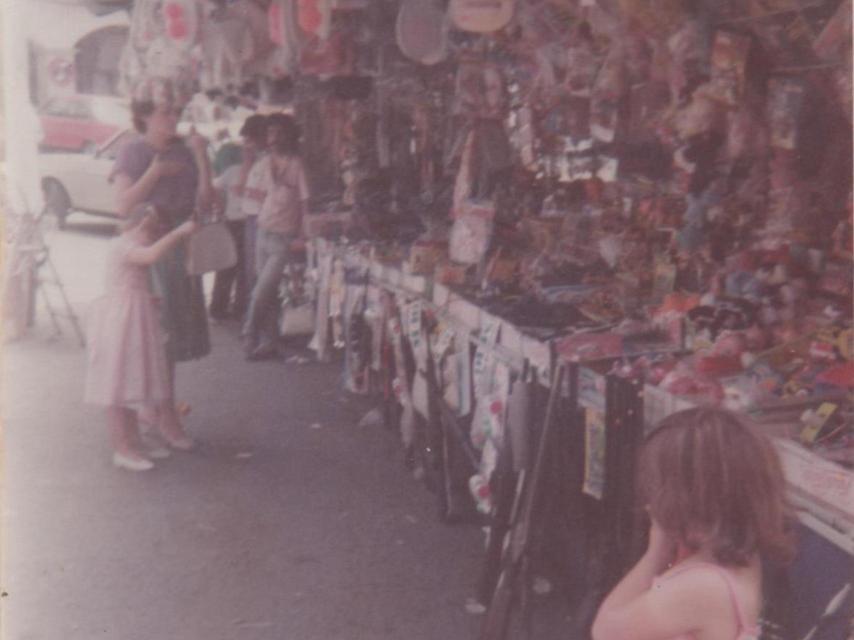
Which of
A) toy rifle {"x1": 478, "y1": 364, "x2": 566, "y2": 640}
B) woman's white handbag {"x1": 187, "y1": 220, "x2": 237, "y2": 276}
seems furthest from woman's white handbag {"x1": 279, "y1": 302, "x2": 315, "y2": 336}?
toy rifle {"x1": 478, "y1": 364, "x2": 566, "y2": 640}

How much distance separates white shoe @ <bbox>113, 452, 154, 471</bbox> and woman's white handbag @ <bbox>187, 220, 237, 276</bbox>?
94 centimetres

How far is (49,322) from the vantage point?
5.99 meters

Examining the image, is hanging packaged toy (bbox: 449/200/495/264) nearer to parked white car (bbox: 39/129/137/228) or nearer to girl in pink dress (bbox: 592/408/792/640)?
parked white car (bbox: 39/129/137/228)

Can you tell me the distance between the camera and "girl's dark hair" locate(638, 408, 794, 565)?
6.88ft

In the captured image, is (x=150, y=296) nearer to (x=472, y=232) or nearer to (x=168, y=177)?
(x=168, y=177)

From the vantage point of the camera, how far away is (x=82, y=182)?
5555mm

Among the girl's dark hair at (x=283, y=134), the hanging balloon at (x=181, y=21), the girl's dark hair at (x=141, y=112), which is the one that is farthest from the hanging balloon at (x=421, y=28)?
the girl's dark hair at (x=283, y=134)

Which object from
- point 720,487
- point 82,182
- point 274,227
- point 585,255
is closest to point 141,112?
point 82,182

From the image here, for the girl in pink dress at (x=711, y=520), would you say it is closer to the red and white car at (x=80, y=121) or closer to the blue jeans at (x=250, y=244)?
the red and white car at (x=80, y=121)

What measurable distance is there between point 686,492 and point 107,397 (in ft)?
11.9

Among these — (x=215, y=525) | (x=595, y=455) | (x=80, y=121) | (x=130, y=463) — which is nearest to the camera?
(x=595, y=455)

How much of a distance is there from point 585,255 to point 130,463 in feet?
7.67

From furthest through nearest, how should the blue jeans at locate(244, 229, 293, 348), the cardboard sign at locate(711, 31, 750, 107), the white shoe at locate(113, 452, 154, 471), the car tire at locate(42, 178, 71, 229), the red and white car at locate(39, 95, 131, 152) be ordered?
the blue jeans at locate(244, 229, 293, 348)
the white shoe at locate(113, 452, 154, 471)
the car tire at locate(42, 178, 71, 229)
the red and white car at locate(39, 95, 131, 152)
the cardboard sign at locate(711, 31, 750, 107)

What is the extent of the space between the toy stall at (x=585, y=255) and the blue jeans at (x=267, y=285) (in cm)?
62
